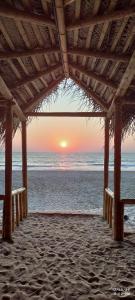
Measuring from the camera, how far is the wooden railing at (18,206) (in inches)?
200

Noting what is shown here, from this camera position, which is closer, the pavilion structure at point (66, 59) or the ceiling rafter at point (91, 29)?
the ceiling rafter at point (91, 29)

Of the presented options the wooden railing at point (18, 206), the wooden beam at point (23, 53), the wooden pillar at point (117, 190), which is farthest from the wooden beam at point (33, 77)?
the wooden railing at point (18, 206)

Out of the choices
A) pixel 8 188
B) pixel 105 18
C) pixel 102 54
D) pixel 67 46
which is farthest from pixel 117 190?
pixel 105 18

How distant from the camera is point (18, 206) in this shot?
5.40m

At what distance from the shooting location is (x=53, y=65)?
16.0 ft

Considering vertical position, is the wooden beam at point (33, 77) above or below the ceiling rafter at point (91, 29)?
below

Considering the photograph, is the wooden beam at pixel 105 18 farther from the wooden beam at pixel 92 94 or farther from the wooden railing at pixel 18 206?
the wooden railing at pixel 18 206

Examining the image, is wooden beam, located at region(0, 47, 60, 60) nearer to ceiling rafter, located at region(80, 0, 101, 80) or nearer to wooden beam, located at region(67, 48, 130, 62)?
wooden beam, located at region(67, 48, 130, 62)

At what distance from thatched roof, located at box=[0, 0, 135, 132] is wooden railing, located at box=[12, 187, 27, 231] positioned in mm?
1461

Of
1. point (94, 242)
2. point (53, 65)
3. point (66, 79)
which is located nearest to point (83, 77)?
point (66, 79)

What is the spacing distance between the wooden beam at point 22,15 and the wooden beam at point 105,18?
235 mm

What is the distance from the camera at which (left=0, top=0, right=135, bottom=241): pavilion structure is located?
2896mm

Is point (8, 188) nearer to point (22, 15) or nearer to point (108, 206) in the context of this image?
point (108, 206)

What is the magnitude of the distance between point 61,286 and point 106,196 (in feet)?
10.4
